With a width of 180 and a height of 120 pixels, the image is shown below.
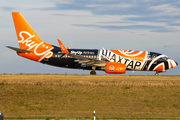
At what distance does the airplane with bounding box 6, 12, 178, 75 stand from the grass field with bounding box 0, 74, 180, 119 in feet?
39.2

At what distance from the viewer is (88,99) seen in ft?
66.7

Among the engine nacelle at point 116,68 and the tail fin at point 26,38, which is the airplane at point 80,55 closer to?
the tail fin at point 26,38

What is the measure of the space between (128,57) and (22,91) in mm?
20049

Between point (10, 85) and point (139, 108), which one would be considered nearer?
point (139, 108)

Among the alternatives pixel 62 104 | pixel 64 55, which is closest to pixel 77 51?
pixel 64 55

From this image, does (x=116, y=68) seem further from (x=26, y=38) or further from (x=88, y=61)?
(x=26, y=38)

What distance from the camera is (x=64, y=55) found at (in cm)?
3825

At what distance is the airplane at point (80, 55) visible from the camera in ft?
125

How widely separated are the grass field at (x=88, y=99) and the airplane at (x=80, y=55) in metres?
11.9

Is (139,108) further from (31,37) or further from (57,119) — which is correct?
(31,37)

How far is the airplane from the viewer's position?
125 ft

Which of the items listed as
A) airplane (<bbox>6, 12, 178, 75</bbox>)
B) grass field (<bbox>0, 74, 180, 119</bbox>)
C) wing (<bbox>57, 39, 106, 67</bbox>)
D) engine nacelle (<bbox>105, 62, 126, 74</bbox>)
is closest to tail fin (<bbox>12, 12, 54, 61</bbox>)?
airplane (<bbox>6, 12, 178, 75</bbox>)

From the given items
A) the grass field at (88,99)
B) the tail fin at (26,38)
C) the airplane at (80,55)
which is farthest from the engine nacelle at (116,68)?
the tail fin at (26,38)

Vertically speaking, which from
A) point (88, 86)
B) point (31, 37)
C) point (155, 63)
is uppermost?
point (31, 37)
